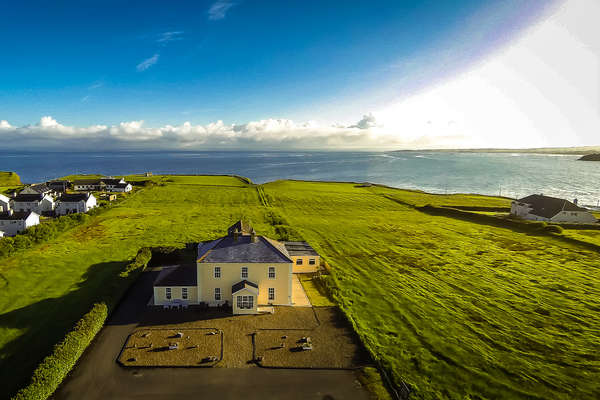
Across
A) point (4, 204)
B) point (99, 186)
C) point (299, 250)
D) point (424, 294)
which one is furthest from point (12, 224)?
point (424, 294)

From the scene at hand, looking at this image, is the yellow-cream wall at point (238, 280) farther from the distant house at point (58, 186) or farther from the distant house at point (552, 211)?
the distant house at point (58, 186)

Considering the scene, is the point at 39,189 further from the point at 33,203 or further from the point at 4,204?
the point at 33,203

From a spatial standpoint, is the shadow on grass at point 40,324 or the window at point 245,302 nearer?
the shadow on grass at point 40,324

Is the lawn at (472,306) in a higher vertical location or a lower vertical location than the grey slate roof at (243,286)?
lower

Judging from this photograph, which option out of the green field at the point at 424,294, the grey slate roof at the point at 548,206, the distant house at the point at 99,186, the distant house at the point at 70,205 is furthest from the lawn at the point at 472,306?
the distant house at the point at 99,186

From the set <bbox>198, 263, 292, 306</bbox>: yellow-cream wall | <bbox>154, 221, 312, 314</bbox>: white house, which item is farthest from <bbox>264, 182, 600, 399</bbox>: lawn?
<bbox>154, 221, 312, 314</bbox>: white house

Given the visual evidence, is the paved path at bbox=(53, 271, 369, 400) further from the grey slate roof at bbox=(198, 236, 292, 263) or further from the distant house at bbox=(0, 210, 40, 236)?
the distant house at bbox=(0, 210, 40, 236)
